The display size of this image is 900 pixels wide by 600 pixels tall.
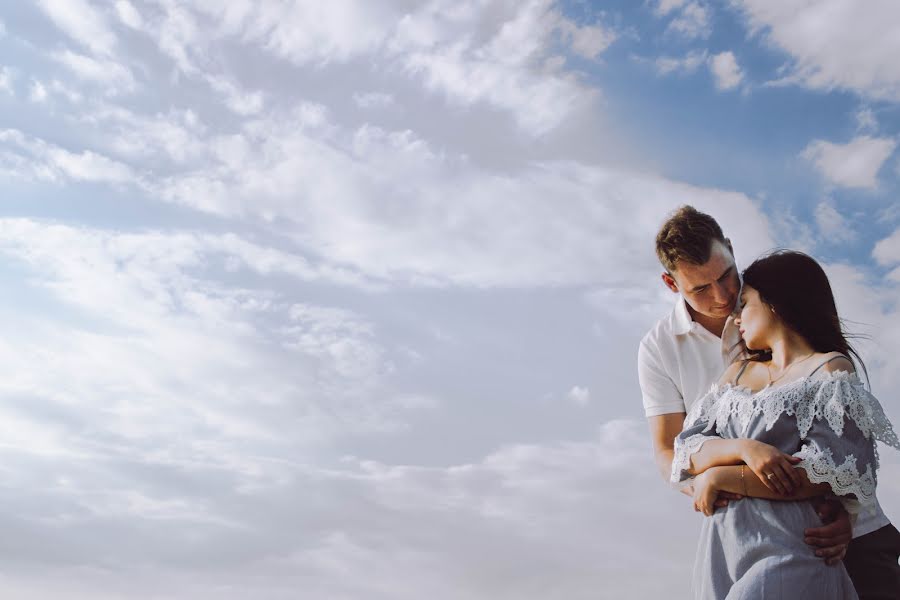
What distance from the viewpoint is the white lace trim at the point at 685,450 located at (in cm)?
369

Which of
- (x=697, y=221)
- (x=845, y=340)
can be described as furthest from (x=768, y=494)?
(x=697, y=221)

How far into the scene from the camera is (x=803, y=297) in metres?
3.76

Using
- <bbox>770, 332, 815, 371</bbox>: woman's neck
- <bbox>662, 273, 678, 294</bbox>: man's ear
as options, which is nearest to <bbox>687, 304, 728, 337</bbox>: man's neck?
<bbox>662, 273, 678, 294</bbox>: man's ear

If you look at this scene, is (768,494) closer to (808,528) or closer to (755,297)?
(808,528)

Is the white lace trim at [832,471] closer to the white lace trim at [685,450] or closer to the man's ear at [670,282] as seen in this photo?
the white lace trim at [685,450]

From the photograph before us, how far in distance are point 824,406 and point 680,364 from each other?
1780 mm

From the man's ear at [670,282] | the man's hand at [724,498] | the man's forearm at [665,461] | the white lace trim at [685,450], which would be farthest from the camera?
the man's ear at [670,282]

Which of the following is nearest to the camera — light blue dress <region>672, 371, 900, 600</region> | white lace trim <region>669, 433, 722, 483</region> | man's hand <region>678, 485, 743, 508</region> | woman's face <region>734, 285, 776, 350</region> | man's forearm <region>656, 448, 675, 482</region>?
light blue dress <region>672, 371, 900, 600</region>

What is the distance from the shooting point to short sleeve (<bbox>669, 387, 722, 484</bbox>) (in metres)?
3.71

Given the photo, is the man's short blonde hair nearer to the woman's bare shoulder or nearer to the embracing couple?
the embracing couple

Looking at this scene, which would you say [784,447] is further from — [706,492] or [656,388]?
[656,388]

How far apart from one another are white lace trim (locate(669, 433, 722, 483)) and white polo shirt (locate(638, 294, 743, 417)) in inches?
52.7

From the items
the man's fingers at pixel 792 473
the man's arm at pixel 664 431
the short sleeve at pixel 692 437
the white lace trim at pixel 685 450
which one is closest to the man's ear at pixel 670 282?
the man's arm at pixel 664 431

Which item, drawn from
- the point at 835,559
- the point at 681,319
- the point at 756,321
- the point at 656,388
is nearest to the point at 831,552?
the point at 835,559
